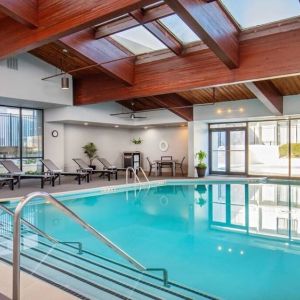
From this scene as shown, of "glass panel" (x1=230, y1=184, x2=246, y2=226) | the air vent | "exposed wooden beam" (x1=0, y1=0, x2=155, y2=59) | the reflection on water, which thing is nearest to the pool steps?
the reflection on water

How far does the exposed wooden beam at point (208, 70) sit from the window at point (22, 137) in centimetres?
305

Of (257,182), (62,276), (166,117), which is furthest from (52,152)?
(62,276)

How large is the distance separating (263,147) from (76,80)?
26.8 feet

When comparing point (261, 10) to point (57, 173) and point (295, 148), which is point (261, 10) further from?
point (57, 173)

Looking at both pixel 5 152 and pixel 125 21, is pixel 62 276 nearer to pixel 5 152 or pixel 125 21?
pixel 125 21

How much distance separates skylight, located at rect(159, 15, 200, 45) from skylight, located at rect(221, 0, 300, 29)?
112 cm

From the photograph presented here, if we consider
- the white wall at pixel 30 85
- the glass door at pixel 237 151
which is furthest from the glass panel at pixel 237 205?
the white wall at pixel 30 85

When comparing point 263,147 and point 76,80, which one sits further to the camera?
point 263,147

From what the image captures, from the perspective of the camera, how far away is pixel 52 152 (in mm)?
12547

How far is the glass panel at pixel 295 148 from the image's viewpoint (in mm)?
12125

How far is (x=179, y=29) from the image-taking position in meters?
7.47

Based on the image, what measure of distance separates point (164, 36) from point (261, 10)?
238cm

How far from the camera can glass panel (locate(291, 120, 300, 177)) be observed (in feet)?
39.8

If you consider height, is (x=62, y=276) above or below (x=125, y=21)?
below
